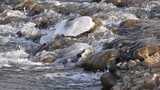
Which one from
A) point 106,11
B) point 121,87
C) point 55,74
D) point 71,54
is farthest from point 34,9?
point 121,87

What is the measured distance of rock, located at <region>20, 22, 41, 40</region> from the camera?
618 inches

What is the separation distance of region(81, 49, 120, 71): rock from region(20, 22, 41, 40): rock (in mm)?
4824

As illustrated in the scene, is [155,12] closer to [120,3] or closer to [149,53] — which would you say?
[120,3]

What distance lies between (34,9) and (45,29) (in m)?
3.74

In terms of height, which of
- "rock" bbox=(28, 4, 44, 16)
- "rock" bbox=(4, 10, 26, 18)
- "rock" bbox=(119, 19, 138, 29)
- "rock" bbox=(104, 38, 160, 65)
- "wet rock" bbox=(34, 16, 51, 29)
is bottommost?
"rock" bbox=(4, 10, 26, 18)

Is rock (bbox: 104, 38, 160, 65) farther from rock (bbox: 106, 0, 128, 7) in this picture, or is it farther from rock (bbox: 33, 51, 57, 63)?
rock (bbox: 106, 0, 128, 7)

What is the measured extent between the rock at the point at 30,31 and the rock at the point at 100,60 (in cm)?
482

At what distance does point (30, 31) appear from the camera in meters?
16.3

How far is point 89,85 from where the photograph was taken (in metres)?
9.48

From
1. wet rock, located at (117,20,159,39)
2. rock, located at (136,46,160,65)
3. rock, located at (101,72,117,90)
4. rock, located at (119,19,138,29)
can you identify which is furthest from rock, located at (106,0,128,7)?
rock, located at (101,72,117,90)

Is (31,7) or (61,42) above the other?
(61,42)

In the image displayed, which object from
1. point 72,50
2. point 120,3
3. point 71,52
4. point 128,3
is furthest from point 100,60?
point 120,3

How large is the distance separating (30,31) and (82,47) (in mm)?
4376

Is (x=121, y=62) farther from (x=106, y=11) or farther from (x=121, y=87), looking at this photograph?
(x=106, y=11)
